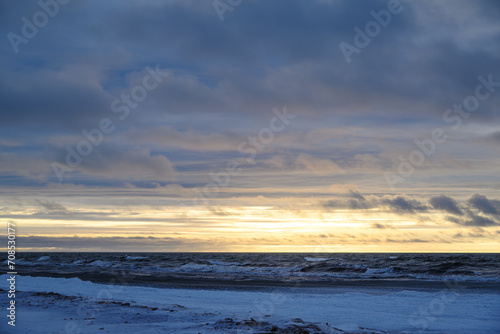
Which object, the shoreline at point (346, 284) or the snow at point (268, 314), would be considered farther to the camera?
the shoreline at point (346, 284)

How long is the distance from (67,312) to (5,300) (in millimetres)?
5373

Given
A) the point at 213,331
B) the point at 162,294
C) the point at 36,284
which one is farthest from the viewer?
the point at 36,284

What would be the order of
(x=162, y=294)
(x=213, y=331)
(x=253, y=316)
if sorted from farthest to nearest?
(x=162, y=294), (x=253, y=316), (x=213, y=331)

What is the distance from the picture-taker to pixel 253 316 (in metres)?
15.6

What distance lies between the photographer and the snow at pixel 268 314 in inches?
531

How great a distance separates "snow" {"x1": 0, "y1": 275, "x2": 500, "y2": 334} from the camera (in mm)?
13492

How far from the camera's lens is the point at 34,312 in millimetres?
16406

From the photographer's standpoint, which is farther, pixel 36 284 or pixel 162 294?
pixel 36 284

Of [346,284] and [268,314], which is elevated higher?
[346,284]

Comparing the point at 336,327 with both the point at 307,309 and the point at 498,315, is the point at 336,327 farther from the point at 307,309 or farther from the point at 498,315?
the point at 498,315

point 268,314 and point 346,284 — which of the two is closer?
point 268,314

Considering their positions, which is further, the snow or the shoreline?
the shoreline

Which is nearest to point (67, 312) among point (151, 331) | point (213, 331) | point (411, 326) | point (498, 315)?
point (151, 331)

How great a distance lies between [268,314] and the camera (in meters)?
16.2
